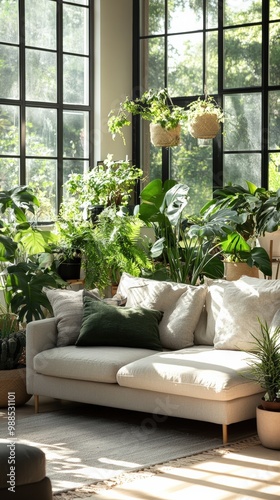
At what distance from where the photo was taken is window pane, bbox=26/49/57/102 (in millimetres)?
9336

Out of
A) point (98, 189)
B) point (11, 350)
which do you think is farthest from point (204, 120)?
point (11, 350)

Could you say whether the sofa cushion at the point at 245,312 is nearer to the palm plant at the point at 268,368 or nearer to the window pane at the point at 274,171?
the palm plant at the point at 268,368

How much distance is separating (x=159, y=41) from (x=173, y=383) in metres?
5.58

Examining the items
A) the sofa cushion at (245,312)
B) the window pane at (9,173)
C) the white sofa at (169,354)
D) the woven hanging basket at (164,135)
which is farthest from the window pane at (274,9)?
the sofa cushion at (245,312)

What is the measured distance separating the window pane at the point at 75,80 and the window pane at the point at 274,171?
2.15 metres

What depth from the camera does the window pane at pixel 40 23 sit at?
9.27 metres

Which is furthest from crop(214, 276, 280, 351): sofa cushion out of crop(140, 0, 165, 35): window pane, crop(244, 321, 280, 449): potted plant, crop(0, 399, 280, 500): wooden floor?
crop(140, 0, 165, 35): window pane

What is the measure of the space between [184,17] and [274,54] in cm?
120

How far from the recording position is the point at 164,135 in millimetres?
9000

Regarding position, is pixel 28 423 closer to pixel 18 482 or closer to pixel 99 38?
pixel 18 482

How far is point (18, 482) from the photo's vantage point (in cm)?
352

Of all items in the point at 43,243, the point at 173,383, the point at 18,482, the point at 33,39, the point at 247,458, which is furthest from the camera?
the point at 33,39

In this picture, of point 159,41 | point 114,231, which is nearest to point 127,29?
point 159,41

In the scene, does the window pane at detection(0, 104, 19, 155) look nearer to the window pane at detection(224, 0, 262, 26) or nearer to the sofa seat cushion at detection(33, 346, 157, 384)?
the window pane at detection(224, 0, 262, 26)
